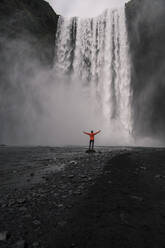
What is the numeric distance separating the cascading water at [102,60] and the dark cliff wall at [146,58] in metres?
1.88

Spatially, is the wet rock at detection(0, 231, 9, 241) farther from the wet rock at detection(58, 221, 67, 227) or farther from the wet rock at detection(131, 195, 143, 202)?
the wet rock at detection(131, 195, 143, 202)

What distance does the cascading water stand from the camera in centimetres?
2906

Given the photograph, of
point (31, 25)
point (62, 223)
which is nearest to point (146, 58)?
point (31, 25)

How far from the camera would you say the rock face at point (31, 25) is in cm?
2820

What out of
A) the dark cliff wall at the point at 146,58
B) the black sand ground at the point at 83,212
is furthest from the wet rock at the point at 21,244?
the dark cliff wall at the point at 146,58

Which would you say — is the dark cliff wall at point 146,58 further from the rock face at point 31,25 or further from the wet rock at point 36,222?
the wet rock at point 36,222

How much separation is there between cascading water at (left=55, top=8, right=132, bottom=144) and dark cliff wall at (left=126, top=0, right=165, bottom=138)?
6.18 feet

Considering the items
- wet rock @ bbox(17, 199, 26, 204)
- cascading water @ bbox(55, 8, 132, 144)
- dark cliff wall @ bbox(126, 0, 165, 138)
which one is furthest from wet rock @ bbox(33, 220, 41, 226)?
dark cliff wall @ bbox(126, 0, 165, 138)

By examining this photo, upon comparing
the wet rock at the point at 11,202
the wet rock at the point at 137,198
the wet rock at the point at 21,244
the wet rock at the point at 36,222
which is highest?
the wet rock at the point at 137,198

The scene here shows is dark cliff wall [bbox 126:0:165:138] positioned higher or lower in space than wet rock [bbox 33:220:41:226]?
higher

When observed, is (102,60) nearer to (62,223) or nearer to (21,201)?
(21,201)

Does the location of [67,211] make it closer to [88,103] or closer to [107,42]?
[88,103]

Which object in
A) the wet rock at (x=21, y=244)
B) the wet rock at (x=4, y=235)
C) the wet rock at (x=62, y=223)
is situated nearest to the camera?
the wet rock at (x=21, y=244)

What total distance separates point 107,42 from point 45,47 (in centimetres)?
1147
